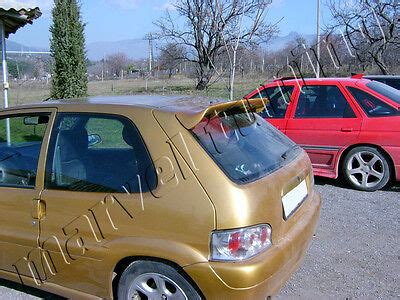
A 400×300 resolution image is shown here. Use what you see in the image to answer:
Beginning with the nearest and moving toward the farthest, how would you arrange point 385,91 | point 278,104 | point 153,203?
point 153,203, point 385,91, point 278,104

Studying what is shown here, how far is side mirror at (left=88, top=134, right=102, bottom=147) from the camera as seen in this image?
3278 mm

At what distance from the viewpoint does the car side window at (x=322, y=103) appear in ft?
19.6

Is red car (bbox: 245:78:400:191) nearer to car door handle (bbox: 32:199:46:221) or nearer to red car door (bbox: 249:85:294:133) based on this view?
red car door (bbox: 249:85:294:133)

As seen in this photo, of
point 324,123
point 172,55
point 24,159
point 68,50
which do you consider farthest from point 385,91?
point 172,55

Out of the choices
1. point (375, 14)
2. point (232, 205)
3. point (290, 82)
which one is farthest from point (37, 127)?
point (375, 14)

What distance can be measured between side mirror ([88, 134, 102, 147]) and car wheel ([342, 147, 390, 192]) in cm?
380

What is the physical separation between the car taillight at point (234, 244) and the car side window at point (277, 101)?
413 centimetres

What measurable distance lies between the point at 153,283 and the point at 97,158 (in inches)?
36.7

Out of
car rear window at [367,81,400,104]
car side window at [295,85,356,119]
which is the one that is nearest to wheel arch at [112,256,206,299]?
car side window at [295,85,356,119]

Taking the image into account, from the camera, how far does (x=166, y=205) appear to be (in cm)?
252

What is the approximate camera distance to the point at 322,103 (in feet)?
20.2

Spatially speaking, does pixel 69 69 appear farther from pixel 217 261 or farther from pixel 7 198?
pixel 217 261

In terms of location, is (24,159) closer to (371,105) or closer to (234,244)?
(234,244)

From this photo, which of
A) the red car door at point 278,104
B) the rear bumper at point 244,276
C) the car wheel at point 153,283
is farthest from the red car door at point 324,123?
the car wheel at point 153,283
